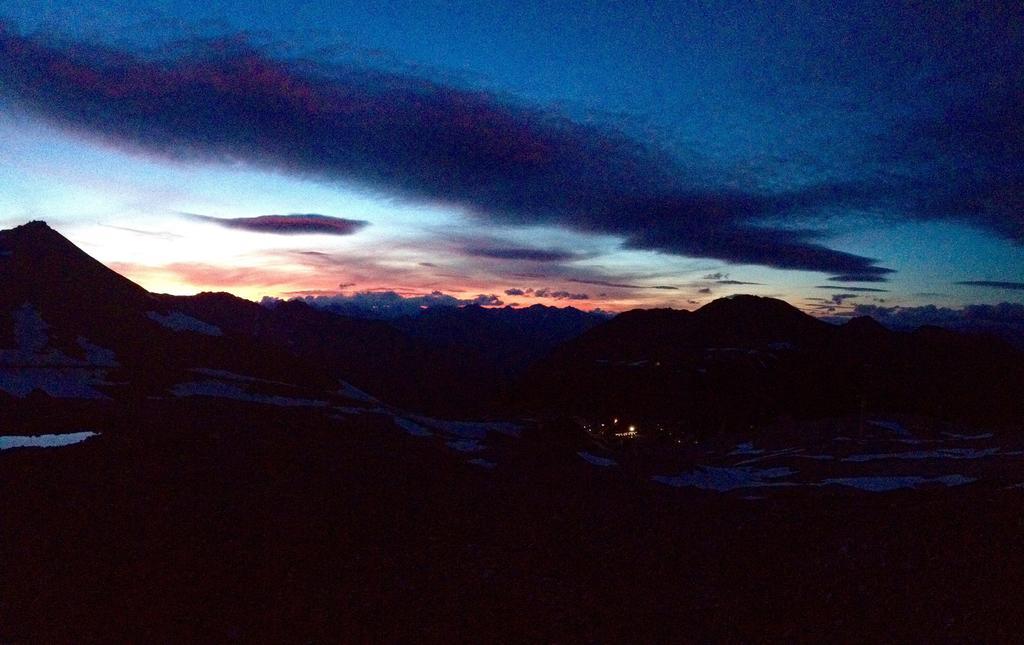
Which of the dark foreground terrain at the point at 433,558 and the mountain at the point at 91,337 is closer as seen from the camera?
the dark foreground terrain at the point at 433,558

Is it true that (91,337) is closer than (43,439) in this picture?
No

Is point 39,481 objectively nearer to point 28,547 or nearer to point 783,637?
point 28,547

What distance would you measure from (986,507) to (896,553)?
7.28m

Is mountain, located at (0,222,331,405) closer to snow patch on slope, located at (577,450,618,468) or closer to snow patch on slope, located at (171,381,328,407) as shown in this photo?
snow patch on slope, located at (171,381,328,407)

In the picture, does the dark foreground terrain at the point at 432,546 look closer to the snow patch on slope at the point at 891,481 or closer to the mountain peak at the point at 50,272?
the snow patch on slope at the point at 891,481

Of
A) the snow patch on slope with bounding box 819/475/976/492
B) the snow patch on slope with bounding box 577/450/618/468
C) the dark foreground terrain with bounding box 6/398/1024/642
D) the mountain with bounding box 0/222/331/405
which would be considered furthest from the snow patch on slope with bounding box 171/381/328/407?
the snow patch on slope with bounding box 819/475/976/492

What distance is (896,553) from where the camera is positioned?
18.5 metres

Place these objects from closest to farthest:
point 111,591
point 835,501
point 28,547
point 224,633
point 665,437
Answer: point 224,633
point 111,591
point 28,547
point 835,501
point 665,437

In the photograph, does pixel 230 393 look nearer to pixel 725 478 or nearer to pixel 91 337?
pixel 91 337

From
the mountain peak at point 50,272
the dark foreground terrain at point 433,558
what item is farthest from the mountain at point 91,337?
the dark foreground terrain at point 433,558

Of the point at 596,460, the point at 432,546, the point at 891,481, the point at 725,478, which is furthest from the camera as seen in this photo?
the point at 596,460

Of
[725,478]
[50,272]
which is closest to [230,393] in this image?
[725,478]

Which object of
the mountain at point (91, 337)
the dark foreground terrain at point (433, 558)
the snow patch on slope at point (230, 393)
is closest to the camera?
the dark foreground terrain at point (433, 558)

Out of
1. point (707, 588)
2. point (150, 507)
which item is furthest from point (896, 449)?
point (150, 507)
